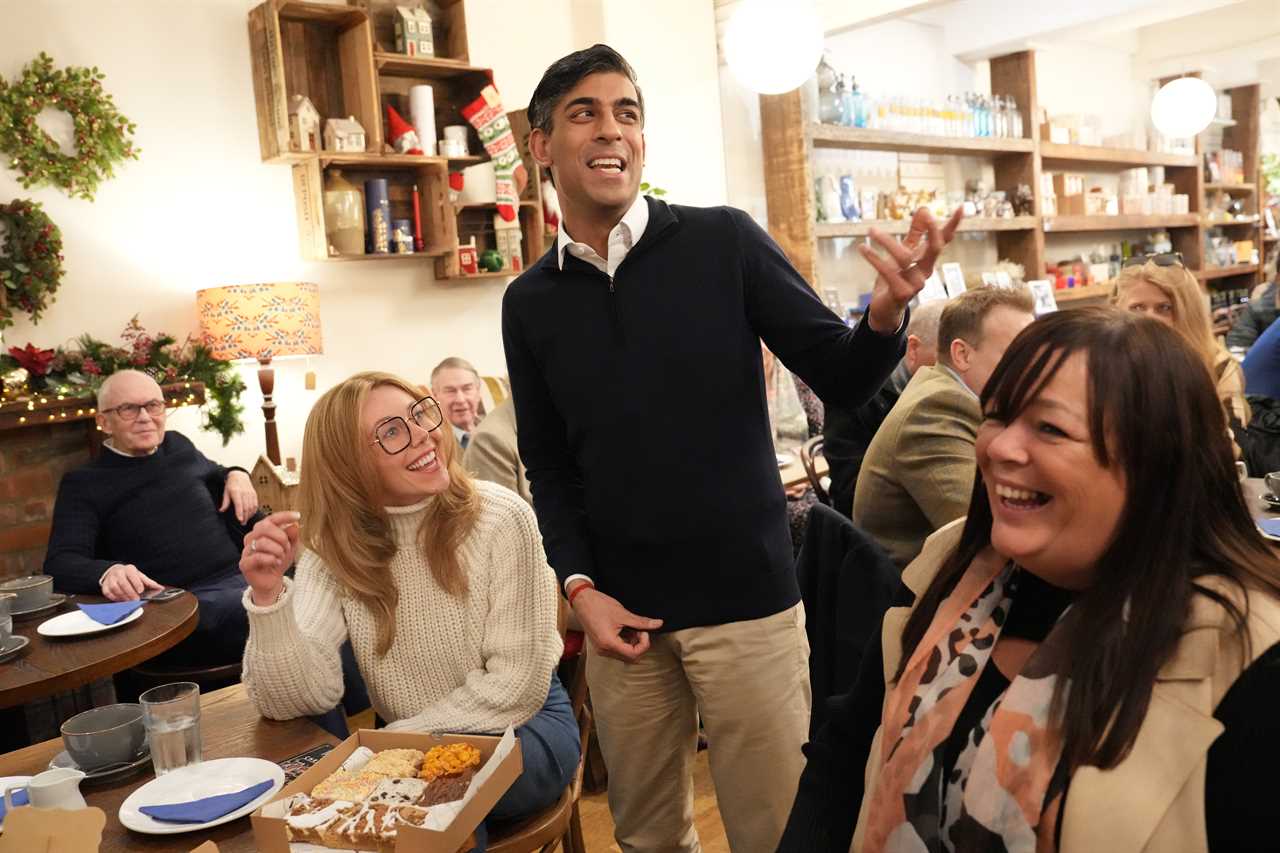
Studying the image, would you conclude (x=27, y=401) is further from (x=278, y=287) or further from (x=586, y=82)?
(x=586, y=82)

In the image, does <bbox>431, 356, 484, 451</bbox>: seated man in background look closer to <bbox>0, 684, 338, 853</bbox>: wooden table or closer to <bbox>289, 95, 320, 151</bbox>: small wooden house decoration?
<bbox>289, 95, 320, 151</bbox>: small wooden house decoration

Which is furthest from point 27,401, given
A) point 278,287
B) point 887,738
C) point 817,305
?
point 887,738

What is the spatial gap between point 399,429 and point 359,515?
17 cm

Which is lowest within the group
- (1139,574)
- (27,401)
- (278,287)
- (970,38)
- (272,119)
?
(1139,574)

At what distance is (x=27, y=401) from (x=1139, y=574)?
3.40 m

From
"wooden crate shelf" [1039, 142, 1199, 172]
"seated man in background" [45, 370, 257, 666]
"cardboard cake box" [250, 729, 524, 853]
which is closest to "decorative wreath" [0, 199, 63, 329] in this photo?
"seated man in background" [45, 370, 257, 666]

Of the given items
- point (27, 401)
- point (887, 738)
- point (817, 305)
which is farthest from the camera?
point (27, 401)

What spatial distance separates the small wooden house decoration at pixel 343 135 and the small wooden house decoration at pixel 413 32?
417 millimetres

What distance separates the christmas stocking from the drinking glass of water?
10.9ft

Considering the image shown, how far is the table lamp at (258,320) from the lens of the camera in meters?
3.63

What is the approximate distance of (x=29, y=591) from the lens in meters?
2.57

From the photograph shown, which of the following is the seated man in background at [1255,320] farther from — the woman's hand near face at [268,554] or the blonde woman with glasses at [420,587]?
the woman's hand near face at [268,554]

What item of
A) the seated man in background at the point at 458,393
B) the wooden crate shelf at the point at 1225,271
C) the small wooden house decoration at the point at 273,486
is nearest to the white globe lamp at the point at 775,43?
the seated man in background at the point at 458,393

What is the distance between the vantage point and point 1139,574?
3.31 feet
